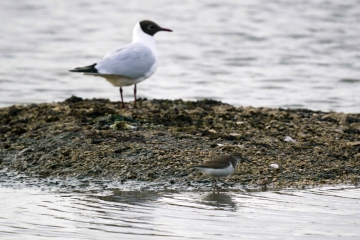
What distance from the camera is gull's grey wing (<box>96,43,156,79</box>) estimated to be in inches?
399

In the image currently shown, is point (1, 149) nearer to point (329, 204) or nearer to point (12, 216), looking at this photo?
point (12, 216)

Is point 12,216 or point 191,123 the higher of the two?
point 191,123

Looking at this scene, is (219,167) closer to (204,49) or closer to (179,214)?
(179,214)

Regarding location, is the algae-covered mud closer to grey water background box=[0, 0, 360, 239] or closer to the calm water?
grey water background box=[0, 0, 360, 239]

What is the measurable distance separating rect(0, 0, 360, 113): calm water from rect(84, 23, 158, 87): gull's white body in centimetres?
225

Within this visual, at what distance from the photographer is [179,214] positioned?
6203 millimetres

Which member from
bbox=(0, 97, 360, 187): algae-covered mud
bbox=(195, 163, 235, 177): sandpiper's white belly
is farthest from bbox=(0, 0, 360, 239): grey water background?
bbox=(0, 97, 360, 187): algae-covered mud

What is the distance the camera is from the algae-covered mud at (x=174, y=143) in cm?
746

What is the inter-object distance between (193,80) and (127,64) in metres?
4.47

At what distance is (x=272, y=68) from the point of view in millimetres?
15531

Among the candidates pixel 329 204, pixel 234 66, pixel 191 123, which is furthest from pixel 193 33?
pixel 329 204

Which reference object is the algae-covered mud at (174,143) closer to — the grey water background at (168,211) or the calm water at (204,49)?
the grey water background at (168,211)

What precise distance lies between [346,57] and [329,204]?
10.4m

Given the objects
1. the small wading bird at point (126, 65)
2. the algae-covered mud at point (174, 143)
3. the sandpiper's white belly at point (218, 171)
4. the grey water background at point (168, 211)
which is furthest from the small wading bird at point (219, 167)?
the small wading bird at point (126, 65)
